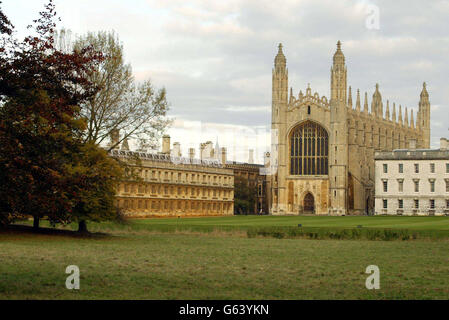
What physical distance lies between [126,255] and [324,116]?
274ft

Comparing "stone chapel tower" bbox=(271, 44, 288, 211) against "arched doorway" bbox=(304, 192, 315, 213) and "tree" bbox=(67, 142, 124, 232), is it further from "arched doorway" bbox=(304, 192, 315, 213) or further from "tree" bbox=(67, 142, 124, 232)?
"tree" bbox=(67, 142, 124, 232)

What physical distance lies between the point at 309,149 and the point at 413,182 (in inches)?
717

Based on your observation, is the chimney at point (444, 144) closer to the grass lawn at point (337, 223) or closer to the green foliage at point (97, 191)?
the grass lawn at point (337, 223)

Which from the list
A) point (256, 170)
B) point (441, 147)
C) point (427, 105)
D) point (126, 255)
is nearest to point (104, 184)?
point (126, 255)

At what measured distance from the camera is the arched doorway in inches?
4289

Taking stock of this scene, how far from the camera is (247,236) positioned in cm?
4969

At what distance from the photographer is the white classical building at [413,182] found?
9500 centimetres

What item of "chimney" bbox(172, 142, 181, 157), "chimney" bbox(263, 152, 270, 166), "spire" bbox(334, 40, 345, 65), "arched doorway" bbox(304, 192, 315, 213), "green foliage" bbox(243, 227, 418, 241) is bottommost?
"green foliage" bbox(243, 227, 418, 241)

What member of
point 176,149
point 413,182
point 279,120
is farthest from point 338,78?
point 176,149

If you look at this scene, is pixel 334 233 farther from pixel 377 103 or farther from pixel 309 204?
pixel 377 103

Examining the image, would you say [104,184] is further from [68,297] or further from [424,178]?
[424,178]

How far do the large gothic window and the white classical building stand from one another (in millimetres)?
11268

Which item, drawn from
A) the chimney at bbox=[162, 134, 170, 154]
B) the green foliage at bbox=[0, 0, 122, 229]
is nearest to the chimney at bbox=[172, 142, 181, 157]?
the chimney at bbox=[162, 134, 170, 154]

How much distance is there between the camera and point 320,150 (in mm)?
109312
